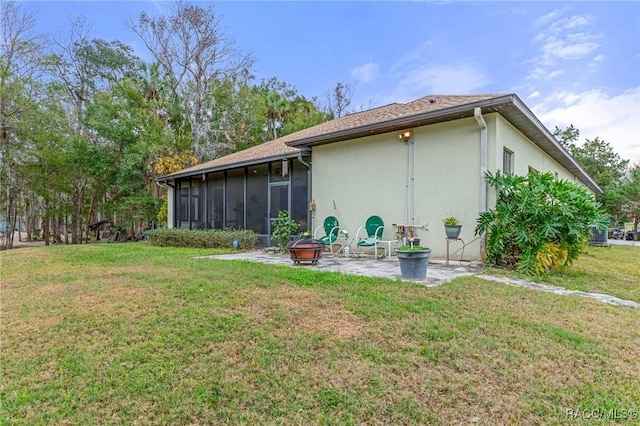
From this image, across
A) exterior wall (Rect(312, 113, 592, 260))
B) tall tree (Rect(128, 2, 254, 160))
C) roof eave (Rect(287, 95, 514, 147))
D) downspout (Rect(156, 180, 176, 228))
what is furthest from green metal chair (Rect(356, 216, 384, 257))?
tall tree (Rect(128, 2, 254, 160))

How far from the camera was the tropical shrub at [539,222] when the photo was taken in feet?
17.1

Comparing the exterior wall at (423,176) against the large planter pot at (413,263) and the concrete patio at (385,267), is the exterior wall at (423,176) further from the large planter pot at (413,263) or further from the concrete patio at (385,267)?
the large planter pot at (413,263)

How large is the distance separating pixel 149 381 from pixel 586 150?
1246 inches

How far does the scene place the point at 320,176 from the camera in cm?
898

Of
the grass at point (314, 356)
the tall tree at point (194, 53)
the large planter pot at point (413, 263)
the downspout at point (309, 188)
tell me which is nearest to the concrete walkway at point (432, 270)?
the large planter pot at point (413, 263)

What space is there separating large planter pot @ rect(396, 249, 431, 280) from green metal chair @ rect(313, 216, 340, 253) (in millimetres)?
3449

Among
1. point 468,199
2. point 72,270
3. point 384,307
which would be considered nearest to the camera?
point 384,307

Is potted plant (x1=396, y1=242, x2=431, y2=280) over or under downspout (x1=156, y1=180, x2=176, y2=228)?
under

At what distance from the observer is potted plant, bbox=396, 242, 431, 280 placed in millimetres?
4730

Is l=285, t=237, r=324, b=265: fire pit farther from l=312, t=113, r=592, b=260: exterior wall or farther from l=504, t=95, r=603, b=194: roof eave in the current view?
l=504, t=95, r=603, b=194: roof eave

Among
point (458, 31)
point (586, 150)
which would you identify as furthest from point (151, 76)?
point (586, 150)

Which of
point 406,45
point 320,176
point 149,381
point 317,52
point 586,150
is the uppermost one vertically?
point 317,52

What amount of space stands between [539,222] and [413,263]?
2402mm

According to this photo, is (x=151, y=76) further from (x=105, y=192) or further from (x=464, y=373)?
(x=464, y=373)
